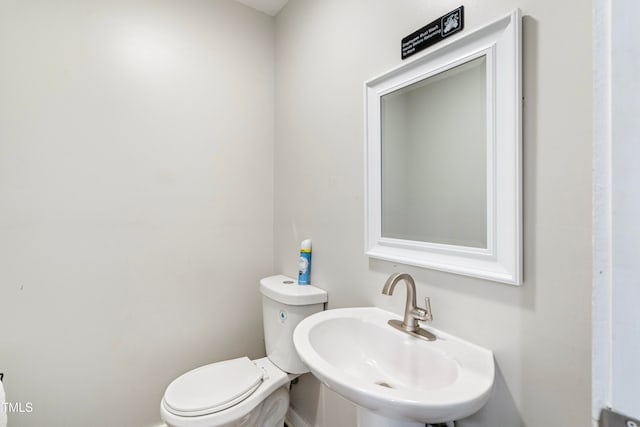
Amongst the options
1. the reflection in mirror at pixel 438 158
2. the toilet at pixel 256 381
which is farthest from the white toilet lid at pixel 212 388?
the reflection in mirror at pixel 438 158

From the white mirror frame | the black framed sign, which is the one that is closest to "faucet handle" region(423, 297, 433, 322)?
the white mirror frame

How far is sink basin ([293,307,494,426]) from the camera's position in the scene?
24.8 inches

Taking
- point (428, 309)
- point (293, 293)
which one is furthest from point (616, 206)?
point (293, 293)

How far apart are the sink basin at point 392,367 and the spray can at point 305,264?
1.36 feet

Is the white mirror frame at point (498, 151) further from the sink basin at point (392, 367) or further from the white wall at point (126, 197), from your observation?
the white wall at point (126, 197)

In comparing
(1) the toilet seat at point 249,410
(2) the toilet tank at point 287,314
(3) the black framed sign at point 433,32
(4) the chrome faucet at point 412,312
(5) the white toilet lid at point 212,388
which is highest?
(3) the black framed sign at point 433,32

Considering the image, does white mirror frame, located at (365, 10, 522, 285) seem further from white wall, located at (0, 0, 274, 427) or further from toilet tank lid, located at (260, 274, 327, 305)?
white wall, located at (0, 0, 274, 427)

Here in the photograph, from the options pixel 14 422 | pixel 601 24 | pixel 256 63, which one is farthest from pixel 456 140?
pixel 14 422

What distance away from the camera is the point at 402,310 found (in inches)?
41.0

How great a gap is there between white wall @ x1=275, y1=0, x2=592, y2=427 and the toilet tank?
0.12m

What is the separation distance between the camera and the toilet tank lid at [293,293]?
1.36 metres

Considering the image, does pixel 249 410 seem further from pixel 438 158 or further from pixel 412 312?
pixel 438 158

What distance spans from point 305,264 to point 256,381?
568 millimetres

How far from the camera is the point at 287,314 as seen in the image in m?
1.40
